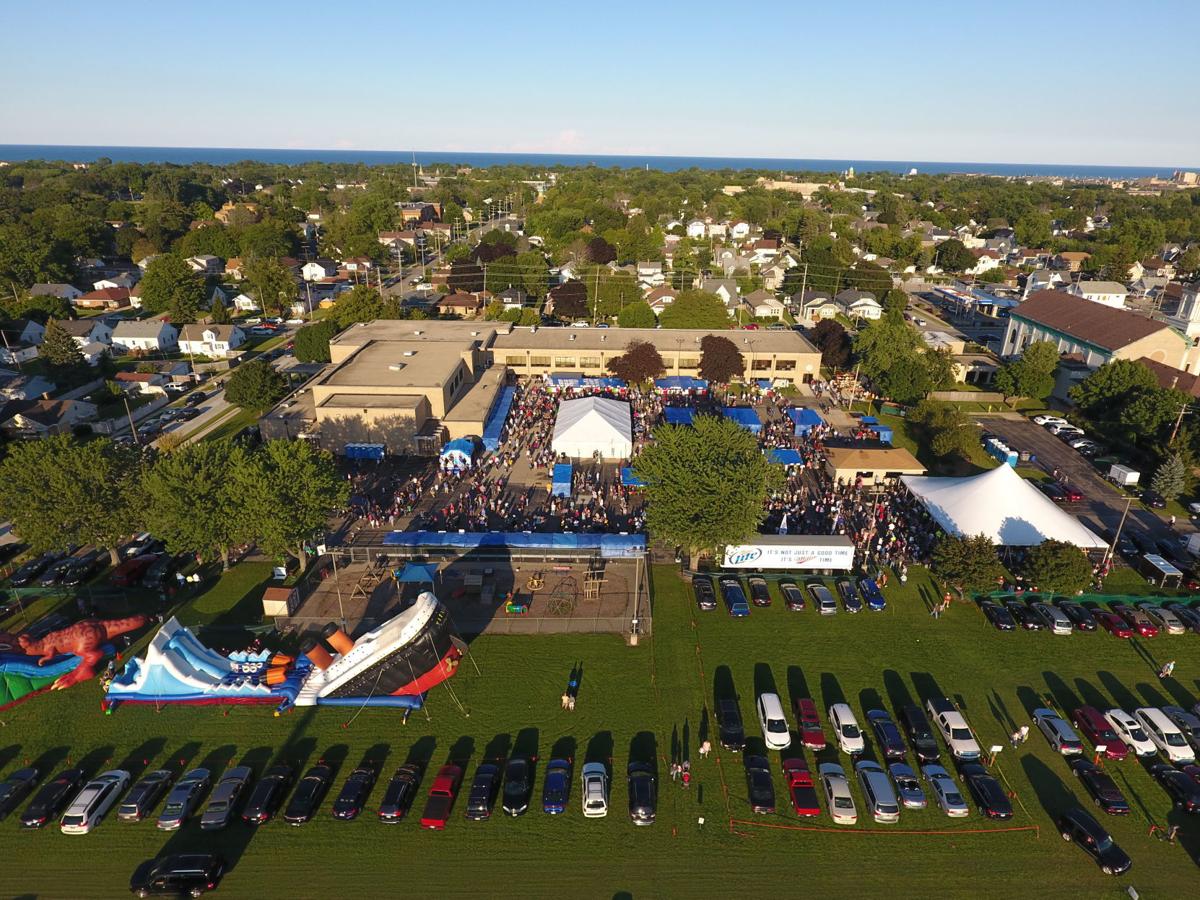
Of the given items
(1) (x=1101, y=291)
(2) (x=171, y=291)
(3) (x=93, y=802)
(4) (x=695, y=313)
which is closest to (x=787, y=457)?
(4) (x=695, y=313)

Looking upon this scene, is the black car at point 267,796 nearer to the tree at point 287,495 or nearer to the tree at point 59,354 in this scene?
the tree at point 287,495

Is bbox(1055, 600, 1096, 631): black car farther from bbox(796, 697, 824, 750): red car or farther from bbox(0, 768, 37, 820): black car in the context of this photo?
bbox(0, 768, 37, 820): black car

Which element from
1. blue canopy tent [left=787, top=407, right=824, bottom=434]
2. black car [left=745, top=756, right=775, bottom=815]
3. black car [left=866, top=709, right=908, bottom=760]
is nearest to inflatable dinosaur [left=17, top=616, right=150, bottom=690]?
black car [left=745, top=756, right=775, bottom=815]

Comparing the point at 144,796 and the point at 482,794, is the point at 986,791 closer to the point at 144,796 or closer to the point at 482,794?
the point at 482,794

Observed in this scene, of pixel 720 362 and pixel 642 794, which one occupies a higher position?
pixel 720 362

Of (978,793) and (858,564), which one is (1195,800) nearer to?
(978,793)

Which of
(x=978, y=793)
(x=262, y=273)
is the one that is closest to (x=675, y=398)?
(x=978, y=793)
